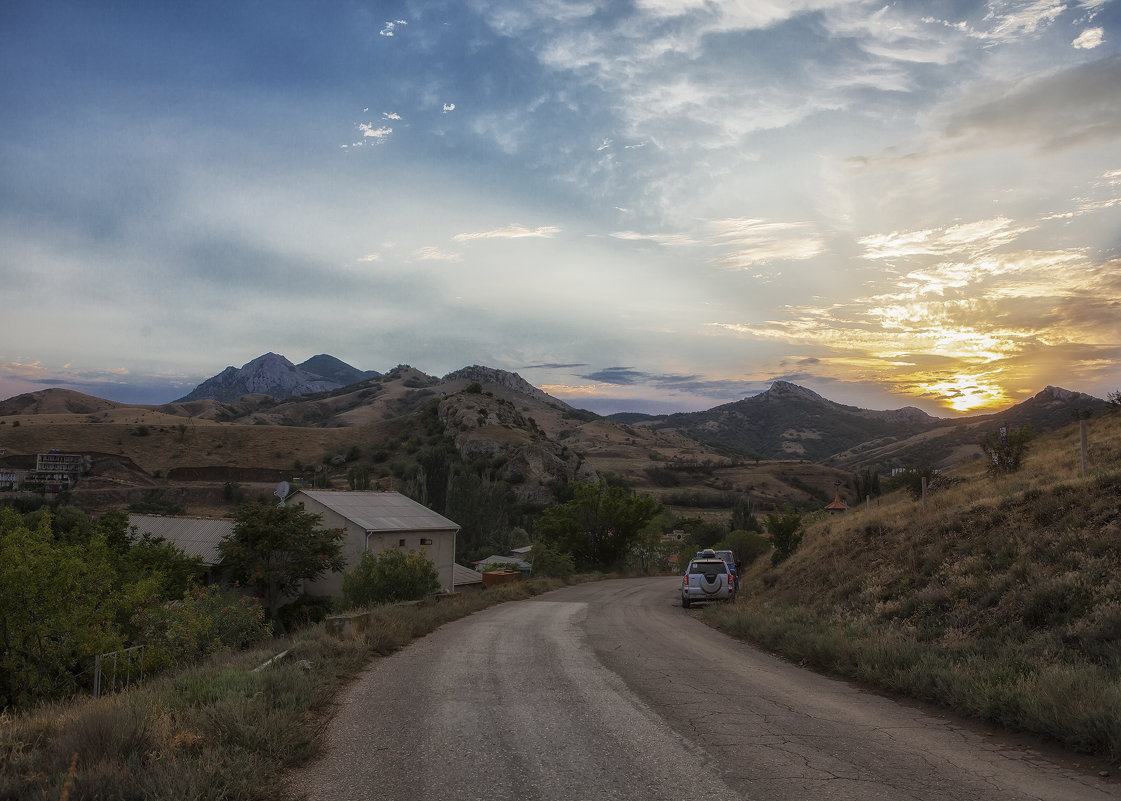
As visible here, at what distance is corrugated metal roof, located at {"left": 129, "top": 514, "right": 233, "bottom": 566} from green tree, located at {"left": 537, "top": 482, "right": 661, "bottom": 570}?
20.8 m

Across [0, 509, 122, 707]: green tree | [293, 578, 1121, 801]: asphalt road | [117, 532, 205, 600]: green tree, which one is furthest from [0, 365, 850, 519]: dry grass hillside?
[293, 578, 1121, 801]: asphalt road

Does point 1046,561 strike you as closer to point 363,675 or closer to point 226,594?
point 363,675

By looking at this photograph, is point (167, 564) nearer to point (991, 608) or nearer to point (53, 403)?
point (991, 608)

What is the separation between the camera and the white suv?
22.8 meters

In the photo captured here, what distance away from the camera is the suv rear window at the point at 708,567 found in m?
23.5

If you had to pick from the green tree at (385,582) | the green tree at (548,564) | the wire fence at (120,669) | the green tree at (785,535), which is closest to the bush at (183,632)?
the wire fence at (120,669)

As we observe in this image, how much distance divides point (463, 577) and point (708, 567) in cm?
2162

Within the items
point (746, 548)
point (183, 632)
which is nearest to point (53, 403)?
point (746, 548)

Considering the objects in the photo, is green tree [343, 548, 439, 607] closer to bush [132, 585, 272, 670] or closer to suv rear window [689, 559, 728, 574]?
bush [132, 585, 272, 670]

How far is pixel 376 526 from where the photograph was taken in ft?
116

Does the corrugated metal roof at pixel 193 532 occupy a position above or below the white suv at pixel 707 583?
below

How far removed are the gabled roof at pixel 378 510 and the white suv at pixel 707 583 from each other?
716 inches

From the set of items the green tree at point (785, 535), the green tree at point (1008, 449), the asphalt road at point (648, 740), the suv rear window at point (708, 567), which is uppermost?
the green tree at point (1008, 449)

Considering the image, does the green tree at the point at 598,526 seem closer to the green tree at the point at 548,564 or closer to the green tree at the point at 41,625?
the green tree at the point at 548,564
